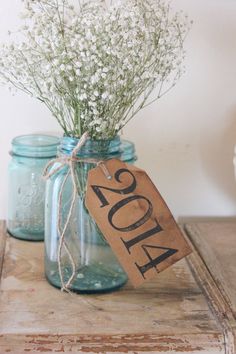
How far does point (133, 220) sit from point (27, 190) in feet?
1.09

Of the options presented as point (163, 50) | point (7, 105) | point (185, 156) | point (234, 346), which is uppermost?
point (163, 50)

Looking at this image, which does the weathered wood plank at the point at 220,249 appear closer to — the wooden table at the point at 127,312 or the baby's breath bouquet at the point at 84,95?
the wooden table at the point at 127,312

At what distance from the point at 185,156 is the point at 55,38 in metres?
0.45

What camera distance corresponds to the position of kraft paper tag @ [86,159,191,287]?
2.71 feet

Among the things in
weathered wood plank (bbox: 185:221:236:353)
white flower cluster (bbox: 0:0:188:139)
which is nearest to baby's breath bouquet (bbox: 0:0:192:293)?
white flower cluster (bbox: 0:0:188:139)

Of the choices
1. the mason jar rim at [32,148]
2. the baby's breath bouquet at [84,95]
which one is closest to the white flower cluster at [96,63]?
the baby's breath bouquet at [84,95]

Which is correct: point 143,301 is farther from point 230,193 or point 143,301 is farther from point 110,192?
point 230,193

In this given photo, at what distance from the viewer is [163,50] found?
35.3 inches

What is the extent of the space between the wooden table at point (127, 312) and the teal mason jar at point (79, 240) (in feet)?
0.08

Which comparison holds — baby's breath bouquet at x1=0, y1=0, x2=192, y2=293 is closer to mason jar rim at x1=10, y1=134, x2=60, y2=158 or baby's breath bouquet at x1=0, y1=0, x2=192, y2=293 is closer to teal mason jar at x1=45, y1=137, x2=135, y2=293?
teal mason jar at x1=45, y1=137, x2=135, y2=293

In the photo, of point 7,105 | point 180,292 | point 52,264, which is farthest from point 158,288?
point 7,105

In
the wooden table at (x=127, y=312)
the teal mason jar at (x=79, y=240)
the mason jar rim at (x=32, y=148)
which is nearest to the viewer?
the wooden table at (x=127, y=312)

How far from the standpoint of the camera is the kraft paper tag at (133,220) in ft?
2.71

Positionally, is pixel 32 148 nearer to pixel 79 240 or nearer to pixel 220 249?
pixel 79 240
